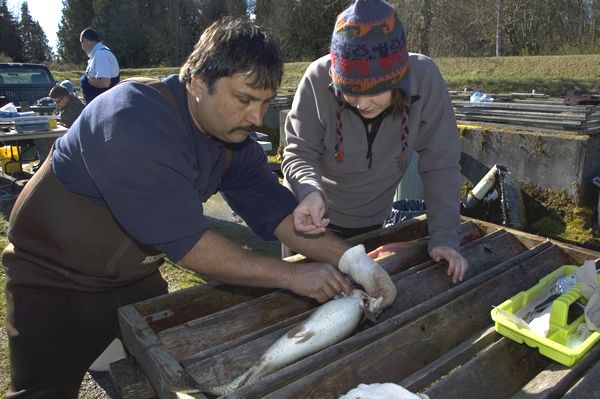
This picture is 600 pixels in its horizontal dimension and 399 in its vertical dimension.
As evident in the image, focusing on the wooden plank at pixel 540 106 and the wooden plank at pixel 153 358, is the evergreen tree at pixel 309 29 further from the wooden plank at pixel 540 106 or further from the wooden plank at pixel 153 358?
the wooden plank at pixel 153 358

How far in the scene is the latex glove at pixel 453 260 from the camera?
81.0 inches

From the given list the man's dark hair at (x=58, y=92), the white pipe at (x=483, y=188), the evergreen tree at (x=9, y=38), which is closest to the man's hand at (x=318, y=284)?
the white pipe at (x=483, y=188)

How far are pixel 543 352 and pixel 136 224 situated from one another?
4.39 ft

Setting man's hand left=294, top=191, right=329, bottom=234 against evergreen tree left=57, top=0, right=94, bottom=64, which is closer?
man's hand left=294, top=191, right=329, bottom=234

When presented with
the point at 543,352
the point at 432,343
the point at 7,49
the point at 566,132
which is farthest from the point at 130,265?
the point at 7,49

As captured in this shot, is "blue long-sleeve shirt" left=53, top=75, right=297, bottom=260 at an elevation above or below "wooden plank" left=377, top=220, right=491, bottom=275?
above

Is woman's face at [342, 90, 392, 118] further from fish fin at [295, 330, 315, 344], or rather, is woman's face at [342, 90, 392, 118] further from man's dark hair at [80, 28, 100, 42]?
man's dark hair at [80, 28, 100, 42]

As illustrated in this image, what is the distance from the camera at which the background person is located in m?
2.02

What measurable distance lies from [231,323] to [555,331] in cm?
110

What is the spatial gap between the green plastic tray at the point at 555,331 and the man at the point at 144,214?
1.31 feet

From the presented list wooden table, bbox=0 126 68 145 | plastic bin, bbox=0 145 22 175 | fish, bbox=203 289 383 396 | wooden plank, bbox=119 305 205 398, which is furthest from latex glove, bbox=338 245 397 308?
plastic bin, bbox=0 145 22 175

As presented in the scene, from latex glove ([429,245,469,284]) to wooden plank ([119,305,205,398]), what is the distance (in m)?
1.24

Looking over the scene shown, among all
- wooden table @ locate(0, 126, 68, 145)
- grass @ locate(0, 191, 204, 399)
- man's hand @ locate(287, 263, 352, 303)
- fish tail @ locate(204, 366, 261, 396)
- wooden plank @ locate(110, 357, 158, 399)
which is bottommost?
grass @ locate(0, 191, 204, 399)

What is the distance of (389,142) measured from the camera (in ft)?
7.79
